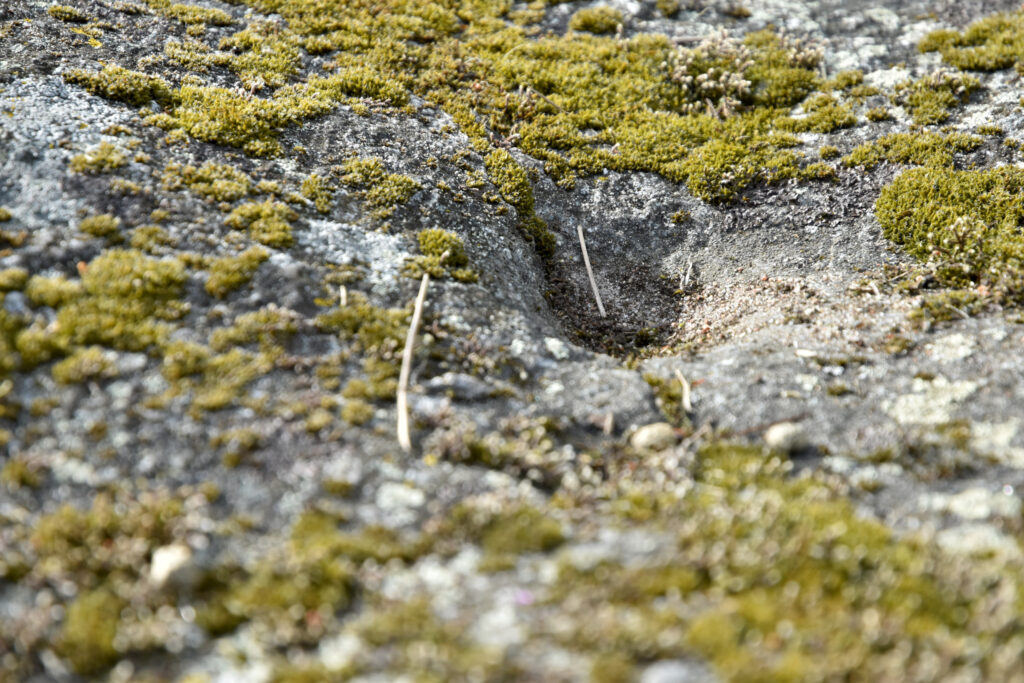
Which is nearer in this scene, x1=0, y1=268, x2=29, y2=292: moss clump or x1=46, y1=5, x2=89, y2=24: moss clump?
x1=0, y1=268, x2=29, y2=292: moss clump

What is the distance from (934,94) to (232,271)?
12.7 meters

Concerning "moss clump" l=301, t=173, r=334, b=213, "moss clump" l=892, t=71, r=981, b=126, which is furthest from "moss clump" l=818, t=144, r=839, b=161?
"moss clump" l=301, t=173, r=334, b=213

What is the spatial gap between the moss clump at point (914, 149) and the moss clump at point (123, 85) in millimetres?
11473

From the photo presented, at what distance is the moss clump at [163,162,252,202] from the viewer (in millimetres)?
8953

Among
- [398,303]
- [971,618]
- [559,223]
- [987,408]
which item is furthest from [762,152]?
[971,618]

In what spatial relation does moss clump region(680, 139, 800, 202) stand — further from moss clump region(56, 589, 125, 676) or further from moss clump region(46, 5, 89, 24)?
moss clump region(46, 5, 89, 24)

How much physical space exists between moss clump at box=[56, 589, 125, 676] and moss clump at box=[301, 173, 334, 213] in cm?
578

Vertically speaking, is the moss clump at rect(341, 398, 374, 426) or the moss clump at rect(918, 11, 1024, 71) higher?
the moss clump at rect(918, 11, 1024, 71)

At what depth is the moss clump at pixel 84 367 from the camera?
6582mm

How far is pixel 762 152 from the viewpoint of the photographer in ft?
39.1

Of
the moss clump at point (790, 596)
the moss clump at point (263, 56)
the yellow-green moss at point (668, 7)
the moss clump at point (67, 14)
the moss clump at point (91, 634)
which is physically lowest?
the moss clump at point (91, 634)

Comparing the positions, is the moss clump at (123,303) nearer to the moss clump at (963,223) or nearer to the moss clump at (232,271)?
the moss clump at (232,271)

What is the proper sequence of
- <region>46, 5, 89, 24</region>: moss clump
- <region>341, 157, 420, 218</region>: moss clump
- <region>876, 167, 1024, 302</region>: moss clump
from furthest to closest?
<region>46, 5, 89, 24</region>: moss clump
<region>341, 157, 420, 218</region>: moss clump
<region>876, 167, 1024, 302</region>: moss clump

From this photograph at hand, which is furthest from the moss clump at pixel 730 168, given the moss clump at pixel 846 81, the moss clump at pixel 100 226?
the moss clump at pixel 100 226
